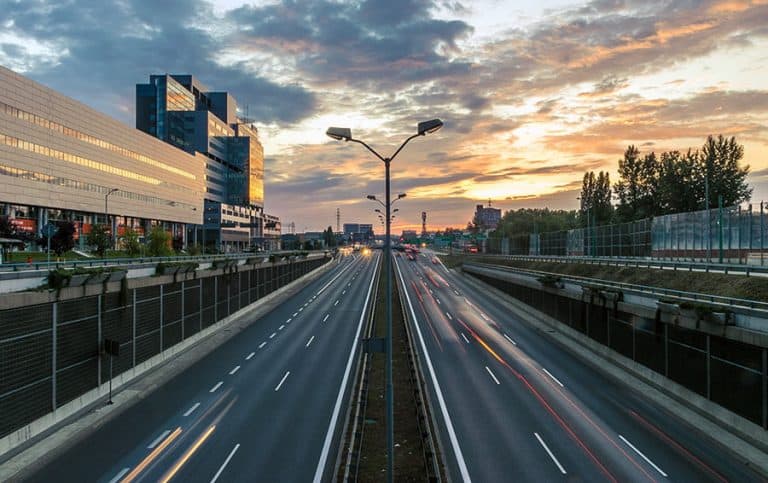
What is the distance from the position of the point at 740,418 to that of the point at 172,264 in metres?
37.0

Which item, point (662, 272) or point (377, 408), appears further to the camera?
point (662, 272)

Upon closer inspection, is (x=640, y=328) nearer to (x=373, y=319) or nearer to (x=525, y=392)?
(x=525, y=392)

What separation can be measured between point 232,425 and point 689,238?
1857 inches

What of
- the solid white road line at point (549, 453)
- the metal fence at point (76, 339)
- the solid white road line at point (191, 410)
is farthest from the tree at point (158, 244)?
the solid white road line at point (549, 453)

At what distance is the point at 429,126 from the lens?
17109mm

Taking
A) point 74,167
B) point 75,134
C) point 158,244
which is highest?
point 75,134

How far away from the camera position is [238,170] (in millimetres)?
199250

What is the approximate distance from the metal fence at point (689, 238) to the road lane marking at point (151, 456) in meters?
41.7

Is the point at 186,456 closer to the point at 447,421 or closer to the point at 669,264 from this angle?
the point at 447,421

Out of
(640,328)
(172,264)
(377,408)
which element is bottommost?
(377,408)

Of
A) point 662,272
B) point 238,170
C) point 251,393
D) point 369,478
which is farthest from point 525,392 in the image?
point 238,170

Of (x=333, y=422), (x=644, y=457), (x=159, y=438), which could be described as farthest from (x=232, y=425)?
(x=644, y=457)

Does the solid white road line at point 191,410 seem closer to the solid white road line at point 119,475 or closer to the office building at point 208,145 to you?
the solid white road line at point 119,475

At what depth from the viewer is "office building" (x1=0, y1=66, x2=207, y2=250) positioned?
80188mm
